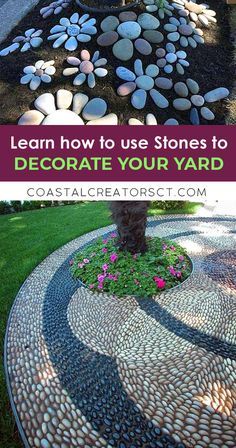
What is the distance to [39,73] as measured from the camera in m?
1.29

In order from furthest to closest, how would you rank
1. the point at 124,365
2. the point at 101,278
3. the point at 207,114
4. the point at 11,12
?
the point at 101,278, the point at 124,365, the point at 11,12, the point at 207,114

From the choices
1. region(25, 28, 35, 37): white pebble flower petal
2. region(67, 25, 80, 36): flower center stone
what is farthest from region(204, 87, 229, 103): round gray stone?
region(25, 28, 35, 37): white pebble flower petal

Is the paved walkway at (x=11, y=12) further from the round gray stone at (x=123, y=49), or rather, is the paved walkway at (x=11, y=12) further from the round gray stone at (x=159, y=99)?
the round gray stone at (x=159, y=99)

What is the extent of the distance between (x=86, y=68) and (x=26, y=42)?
33 centimetres

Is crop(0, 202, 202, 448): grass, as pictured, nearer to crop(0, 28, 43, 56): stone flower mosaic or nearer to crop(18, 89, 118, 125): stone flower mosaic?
crop(18, 89, 118, 125): stone flower mosaic

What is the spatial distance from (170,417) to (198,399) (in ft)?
1.19

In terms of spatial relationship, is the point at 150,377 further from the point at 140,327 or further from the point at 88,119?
the point at 88,119

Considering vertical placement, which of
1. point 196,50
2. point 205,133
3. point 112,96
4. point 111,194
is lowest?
point 111,194

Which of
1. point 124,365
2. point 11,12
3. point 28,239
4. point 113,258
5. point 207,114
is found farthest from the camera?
point 28,239

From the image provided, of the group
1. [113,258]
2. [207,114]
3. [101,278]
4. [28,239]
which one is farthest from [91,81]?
[28,239]

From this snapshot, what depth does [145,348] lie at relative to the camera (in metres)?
4.23

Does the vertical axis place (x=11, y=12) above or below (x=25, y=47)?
above

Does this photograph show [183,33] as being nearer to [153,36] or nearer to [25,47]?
[153,36]

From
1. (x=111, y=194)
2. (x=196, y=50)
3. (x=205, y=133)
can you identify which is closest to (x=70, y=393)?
(x=111, y=194)
